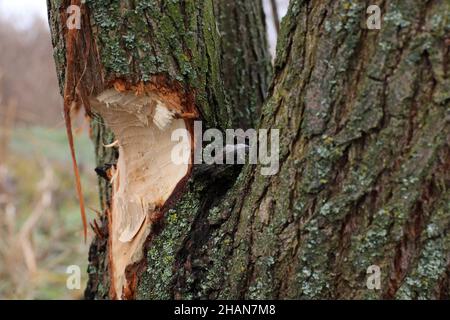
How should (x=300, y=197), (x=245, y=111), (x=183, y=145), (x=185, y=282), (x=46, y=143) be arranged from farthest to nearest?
(x=46, y=143)
(x=245, y=111)
(x=183, y=145)
(x=185, y=282)
(x=300, y=197)

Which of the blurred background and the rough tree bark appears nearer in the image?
the rough tree bark

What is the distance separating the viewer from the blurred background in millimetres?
4402

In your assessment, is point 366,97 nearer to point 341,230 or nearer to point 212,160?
Result: point 341,230

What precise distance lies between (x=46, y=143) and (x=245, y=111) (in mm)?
6481

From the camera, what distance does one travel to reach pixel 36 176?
6863 millimetres

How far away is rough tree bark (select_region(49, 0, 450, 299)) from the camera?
124cm

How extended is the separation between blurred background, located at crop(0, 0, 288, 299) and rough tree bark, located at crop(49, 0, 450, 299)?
0.67m

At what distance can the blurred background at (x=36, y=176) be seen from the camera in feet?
14.4

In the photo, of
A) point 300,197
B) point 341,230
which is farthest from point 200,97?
point 341,230

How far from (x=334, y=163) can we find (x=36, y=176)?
6139 millimetres

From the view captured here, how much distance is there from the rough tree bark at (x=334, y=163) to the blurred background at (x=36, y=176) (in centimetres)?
67

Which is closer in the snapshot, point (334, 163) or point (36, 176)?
point (334, 163)

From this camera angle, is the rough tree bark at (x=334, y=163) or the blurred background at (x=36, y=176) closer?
the rough tree bark at (x=334, y=163)
